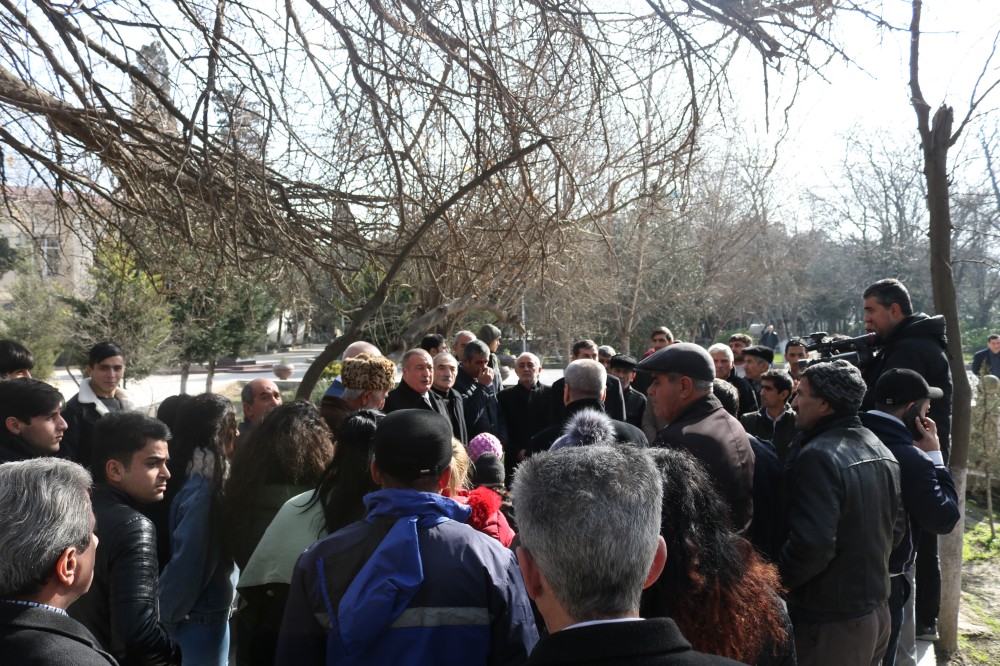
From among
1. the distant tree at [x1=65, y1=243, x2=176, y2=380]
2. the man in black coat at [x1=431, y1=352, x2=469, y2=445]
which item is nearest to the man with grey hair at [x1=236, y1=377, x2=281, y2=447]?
the man in black coat at [x1=431, y1=352, x2=469, y2=445]

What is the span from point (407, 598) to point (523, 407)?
4692 mm

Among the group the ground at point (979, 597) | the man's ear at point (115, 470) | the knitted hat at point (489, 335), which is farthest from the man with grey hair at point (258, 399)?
the ground at point (979, 597)

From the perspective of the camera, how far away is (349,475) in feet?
8.97

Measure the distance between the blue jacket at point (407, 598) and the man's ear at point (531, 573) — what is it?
2.03ft

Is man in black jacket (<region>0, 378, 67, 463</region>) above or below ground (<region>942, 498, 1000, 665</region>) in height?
above

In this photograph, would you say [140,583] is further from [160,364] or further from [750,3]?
[160,364]

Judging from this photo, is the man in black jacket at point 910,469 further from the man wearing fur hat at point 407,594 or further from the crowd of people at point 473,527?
the man wearing fur hat at point 407,594

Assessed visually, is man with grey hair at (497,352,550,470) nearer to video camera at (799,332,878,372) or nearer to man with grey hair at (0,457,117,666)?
video camera at (799,332,878,372)

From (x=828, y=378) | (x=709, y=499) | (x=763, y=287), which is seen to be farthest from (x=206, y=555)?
(x=763, y=287)

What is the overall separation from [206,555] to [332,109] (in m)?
2.94

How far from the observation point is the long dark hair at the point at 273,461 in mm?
3102

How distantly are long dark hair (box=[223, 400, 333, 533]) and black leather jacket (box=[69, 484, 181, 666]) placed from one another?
0.52m

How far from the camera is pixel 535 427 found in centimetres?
654

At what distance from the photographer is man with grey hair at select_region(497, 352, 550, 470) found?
6.57 meters
